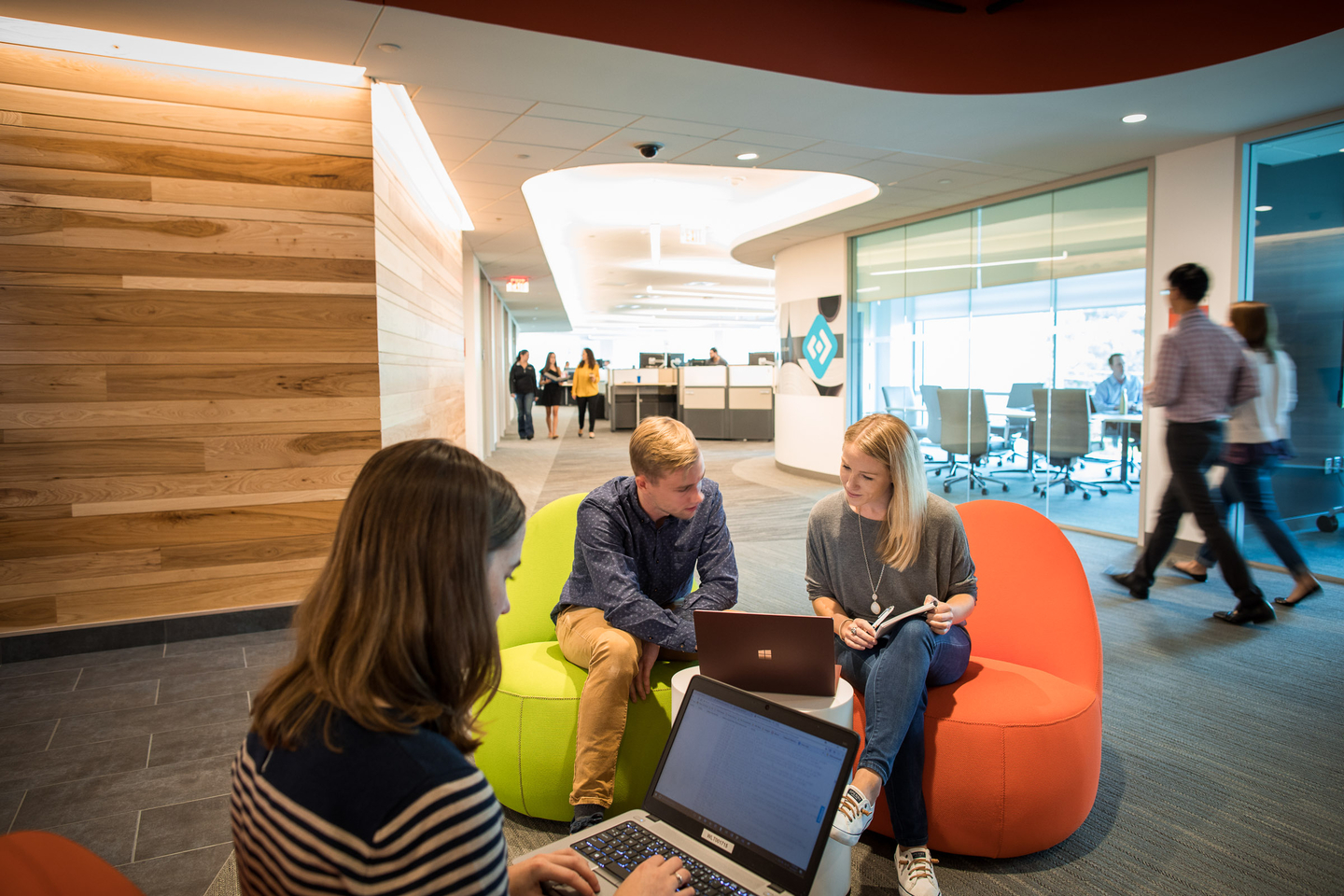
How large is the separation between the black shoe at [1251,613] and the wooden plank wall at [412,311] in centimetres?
455

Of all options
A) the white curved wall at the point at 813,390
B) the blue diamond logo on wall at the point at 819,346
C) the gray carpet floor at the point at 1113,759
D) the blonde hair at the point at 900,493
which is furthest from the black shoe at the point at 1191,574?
the blue diamond logo on wall at the point at 819,346

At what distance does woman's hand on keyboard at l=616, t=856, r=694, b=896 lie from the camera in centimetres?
107

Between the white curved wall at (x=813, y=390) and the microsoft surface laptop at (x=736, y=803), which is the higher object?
the white curved wall at (x=813, y=390)

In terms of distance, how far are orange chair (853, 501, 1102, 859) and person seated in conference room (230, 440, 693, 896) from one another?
1529 millimetres

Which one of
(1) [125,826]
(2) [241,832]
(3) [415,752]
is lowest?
(1) [125,826]

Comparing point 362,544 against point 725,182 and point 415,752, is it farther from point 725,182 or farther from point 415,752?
point 725,182

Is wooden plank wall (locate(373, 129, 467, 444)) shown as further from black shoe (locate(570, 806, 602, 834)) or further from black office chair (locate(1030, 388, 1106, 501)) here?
black office chair (locate(1030, 388, 1106, 501))

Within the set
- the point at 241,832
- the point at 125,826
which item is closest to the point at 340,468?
the point at 125,826

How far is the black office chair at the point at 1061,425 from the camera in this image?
6492mm

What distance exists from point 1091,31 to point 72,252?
521 centimetres

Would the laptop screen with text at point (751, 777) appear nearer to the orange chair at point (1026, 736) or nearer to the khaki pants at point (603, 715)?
the khaki pants at point (603, 715)

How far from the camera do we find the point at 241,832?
0.91 meters

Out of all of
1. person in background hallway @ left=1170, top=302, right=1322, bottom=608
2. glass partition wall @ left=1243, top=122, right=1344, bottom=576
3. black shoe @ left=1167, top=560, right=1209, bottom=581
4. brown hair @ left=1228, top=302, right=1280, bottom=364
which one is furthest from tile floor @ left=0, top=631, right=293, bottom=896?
glass partition wall @ left=1243, top=122, right=1344, bottom=576

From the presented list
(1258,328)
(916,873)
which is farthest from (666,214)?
(916,873)
